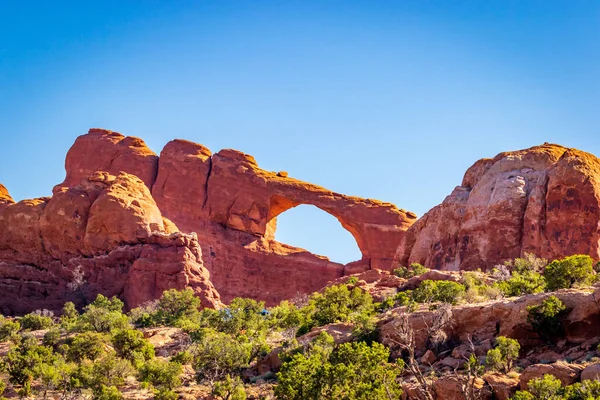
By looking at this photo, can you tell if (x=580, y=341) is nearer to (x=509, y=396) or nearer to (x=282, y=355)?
(x=509, y=396)

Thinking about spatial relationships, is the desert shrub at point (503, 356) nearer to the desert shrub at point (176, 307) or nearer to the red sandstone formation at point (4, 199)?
the desert shrub at point (176, 307)

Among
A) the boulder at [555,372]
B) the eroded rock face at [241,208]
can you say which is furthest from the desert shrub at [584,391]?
the eroded rock face at [241,208]

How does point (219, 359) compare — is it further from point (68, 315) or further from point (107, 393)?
point (68, 315)

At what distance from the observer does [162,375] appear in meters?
30.3

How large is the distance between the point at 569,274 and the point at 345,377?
13595mm

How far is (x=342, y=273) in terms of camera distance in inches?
2933

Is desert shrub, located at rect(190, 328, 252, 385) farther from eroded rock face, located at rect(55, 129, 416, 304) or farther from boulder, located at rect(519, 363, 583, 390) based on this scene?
eroded rock face, located at rect(55, 129, 416, 304)

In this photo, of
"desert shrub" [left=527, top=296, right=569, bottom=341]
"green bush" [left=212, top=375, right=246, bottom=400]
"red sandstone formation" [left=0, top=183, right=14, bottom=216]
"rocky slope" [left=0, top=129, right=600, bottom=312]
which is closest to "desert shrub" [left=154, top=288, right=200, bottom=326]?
"rocky slope" [left=0, top=129, right=600, bottom=312]

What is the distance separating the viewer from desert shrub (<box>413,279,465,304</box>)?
34.8 m

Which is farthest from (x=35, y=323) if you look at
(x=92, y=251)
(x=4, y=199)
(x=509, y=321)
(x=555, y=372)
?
(x=555, y=372)

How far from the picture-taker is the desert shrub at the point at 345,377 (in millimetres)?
24041

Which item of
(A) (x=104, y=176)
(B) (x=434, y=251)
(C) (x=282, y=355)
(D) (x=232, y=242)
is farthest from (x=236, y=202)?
(C) (x=282, y=355)

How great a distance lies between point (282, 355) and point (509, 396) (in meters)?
10.0

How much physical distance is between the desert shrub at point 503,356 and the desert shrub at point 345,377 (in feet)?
9.52
